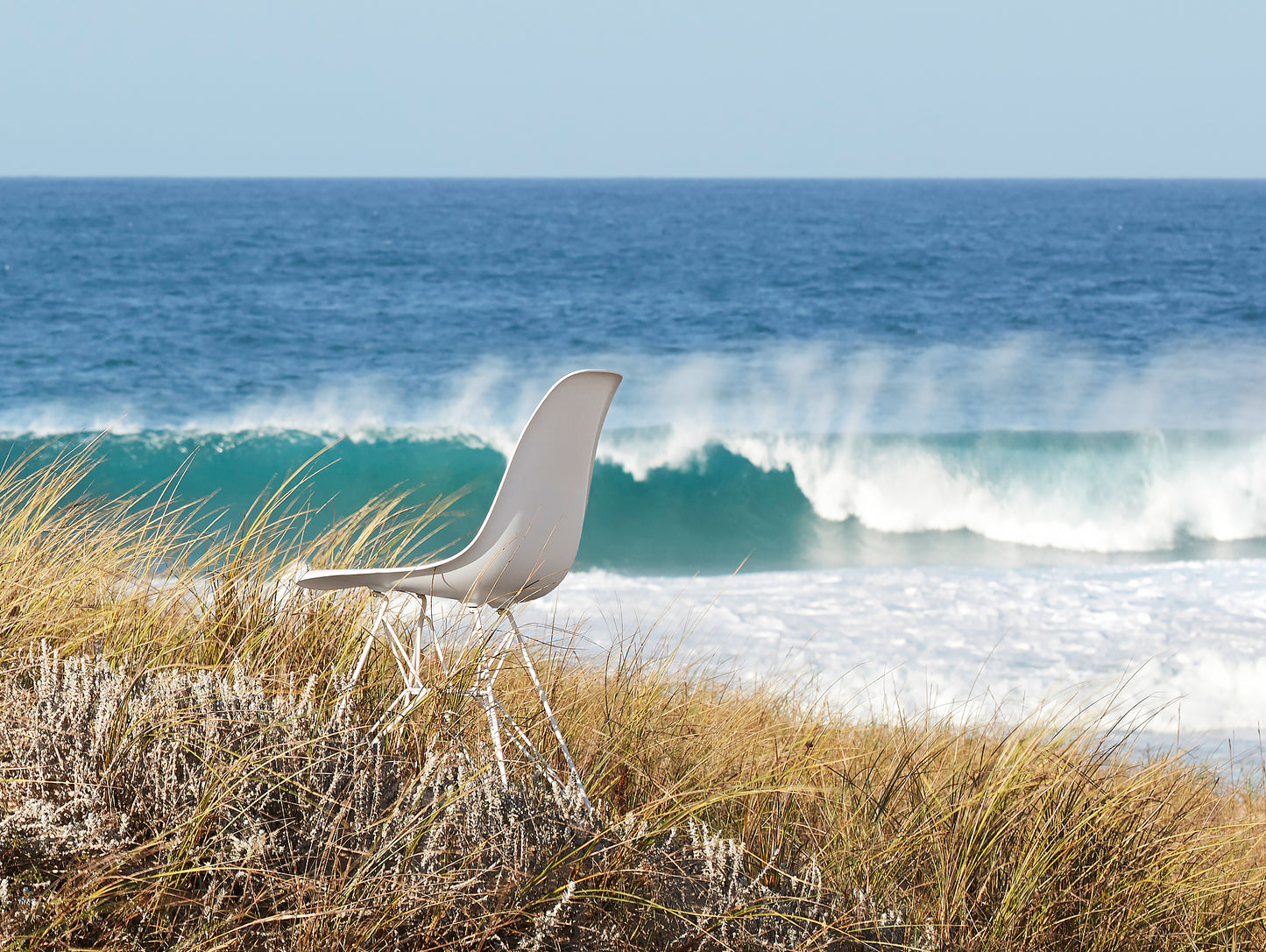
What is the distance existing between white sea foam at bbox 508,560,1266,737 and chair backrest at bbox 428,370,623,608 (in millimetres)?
2038

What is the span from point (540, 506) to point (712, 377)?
13.9 m

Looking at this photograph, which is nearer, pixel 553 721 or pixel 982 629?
pixel 553 721

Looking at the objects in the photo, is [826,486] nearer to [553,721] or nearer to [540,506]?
[540,506]

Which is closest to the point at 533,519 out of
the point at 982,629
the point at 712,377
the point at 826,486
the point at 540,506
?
the point at 540,506

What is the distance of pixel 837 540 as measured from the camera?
909 cm

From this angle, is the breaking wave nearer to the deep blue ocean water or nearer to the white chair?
the deep blue ocean water

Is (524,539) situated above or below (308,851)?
above

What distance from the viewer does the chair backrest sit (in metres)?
2.02

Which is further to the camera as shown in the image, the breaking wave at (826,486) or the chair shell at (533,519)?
the breaking wave at (826,486)

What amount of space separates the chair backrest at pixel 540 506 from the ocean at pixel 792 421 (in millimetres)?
634

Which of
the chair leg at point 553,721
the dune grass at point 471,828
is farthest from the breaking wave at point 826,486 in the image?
the chair leg at point 553,721

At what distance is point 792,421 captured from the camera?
12992 millimetres

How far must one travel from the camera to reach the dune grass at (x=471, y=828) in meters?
1.55

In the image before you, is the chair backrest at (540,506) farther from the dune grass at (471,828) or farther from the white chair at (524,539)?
the dune grass at (471,828)
